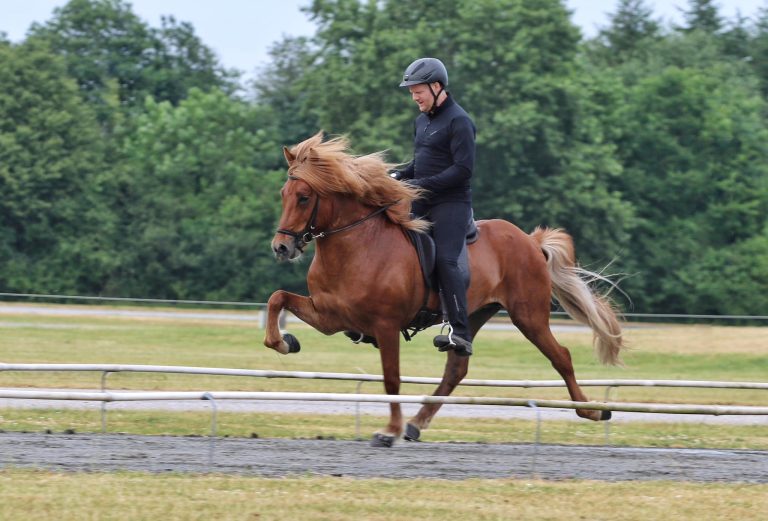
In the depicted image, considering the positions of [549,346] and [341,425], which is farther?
[341,425]

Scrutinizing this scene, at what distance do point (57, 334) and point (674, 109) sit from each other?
30814 millimetres

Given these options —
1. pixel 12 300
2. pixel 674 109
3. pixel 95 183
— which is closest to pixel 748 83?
pixel 674 109

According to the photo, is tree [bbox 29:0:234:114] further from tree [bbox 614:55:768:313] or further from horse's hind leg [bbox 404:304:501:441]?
horse's hind leg [bbox 404:304:501:441]

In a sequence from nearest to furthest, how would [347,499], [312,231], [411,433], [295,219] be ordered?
1. [347,499]
2. [295,219]
3. [312,231]
4. [411,433]

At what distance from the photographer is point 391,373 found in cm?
988

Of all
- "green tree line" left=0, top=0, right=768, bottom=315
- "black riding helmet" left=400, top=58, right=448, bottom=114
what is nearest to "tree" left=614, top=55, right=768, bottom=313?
"green tree line" left=0, top=0, right=768, bottom=315

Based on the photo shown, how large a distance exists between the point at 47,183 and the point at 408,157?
13659mm

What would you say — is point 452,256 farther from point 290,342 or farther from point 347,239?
point 290,342

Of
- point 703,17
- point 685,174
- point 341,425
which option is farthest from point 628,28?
point 341,425

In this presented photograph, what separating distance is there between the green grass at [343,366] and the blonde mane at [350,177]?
2.82m

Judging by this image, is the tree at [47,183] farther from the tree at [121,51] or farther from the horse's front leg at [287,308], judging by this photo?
the horse's front leg at [287,308]

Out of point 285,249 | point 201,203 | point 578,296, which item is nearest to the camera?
point 285,249

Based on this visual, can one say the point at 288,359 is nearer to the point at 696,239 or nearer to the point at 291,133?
the point at 696,239

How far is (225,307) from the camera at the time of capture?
36.1m
